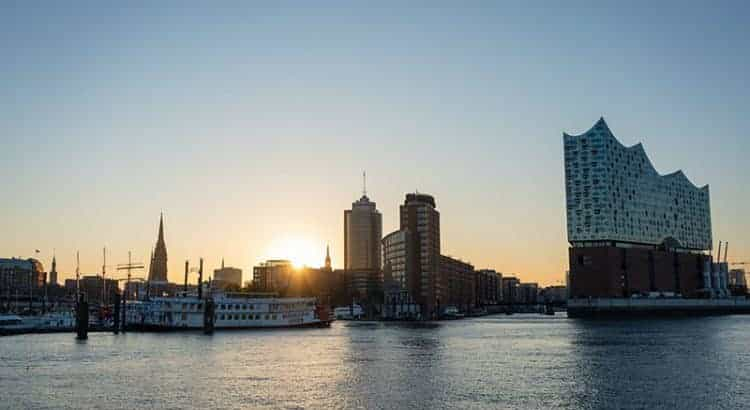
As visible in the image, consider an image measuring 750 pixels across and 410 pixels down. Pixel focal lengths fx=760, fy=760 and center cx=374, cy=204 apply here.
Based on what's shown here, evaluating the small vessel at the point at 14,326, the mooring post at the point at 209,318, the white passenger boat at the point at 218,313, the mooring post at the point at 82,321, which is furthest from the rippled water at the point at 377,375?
the white passenger boat at the point at 218,313

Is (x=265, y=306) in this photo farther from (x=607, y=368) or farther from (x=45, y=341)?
(x=607, y=368)

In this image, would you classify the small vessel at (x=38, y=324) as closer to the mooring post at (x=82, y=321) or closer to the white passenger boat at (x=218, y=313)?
the white passenger boat at (x=218, y=313)

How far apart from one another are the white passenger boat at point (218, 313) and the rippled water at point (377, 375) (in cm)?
4057

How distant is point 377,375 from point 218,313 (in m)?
98.2

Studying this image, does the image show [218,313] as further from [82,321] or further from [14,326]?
[14,326]

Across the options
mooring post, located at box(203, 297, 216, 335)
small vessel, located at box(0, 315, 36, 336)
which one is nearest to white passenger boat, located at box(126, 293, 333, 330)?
mooring post, located at box(203, 297, 216, 335)

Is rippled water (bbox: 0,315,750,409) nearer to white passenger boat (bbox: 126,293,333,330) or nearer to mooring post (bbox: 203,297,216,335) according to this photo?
mooring post (bbox: 203,297,216,335)

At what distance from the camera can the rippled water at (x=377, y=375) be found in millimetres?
58062

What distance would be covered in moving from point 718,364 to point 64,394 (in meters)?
65.3

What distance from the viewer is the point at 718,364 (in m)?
81.7

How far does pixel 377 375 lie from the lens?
74.8 m

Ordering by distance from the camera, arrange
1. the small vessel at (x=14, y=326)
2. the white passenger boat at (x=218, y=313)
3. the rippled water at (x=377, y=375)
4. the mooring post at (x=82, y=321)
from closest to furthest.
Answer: the rippled water at (x=377, y=375) → the mooring post at (x=82, y=321) → the small vessel at (x=14, y=326) → the white passenger boat at (x=218, y=313)

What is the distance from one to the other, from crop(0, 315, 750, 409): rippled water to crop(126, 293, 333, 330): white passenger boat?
133ft

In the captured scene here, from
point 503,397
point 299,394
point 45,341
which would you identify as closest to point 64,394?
point 299,394
